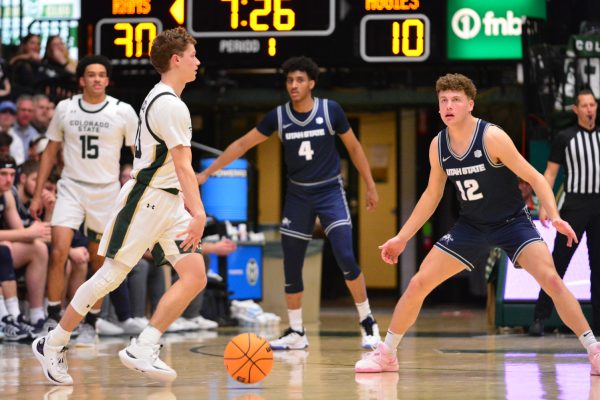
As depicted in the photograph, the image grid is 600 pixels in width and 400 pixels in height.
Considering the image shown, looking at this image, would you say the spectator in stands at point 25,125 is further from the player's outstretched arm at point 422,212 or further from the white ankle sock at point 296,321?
the player's outstretched arm at point 422,212

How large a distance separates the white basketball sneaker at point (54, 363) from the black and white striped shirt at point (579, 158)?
17.1 feet

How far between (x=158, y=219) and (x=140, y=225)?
0.35 ft

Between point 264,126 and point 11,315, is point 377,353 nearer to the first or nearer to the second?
point 264,126

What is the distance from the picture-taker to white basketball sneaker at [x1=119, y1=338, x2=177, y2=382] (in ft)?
22.6

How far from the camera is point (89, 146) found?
991 centimetres

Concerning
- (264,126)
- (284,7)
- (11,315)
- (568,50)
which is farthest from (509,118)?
(11,315)

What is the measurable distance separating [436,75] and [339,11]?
8.41ft

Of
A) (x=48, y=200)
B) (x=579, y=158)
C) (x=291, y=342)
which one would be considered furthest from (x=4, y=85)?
(x=579, y=158)

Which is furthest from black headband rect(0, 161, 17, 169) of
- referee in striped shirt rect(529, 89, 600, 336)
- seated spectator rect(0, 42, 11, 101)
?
referee in striped shirt rect(529, 89, 600, 336)

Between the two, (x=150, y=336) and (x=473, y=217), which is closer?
(x=150, y=336)

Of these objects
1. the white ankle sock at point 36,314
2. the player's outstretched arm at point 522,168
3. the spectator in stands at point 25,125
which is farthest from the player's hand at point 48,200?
the player's outstretched arm at point 522,168

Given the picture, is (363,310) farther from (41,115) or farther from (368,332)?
(41,115)

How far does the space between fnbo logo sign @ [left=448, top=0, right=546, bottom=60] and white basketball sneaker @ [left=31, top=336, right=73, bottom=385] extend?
7.26m

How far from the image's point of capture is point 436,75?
15.5 metres
